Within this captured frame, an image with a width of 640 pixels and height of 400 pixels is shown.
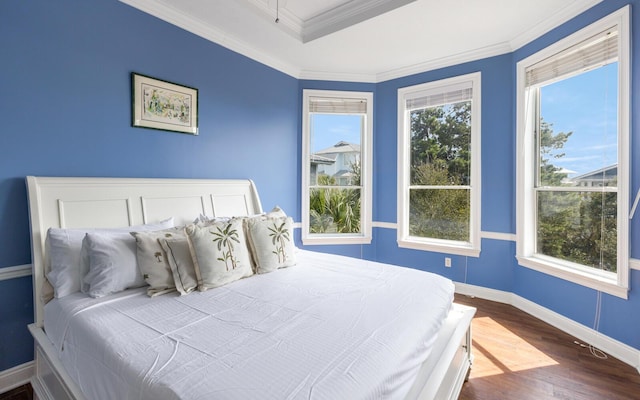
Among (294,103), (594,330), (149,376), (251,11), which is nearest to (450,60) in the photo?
(294,103)

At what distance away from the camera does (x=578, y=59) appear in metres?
2.60

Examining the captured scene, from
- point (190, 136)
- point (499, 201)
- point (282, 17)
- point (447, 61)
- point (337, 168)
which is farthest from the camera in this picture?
point (337, 168)

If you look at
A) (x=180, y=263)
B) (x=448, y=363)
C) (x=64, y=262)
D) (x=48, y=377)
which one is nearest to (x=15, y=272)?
(x=64, y=262)

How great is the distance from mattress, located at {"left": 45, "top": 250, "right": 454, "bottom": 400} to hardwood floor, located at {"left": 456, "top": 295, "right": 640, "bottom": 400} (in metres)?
0.67

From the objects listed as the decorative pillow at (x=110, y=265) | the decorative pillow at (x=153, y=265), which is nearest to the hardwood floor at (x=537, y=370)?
the decorative pillow at (x=110, y=265)

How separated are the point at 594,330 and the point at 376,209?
2.44 metres

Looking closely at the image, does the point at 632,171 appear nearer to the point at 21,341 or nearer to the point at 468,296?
the point at 468,296

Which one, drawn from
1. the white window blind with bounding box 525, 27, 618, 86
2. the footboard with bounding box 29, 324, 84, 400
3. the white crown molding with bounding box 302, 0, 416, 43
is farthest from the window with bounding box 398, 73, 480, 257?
the footboard with bounding box 29, 324, 84, 400

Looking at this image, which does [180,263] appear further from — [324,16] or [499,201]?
[499,201]

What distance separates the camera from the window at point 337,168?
4039 millimetres

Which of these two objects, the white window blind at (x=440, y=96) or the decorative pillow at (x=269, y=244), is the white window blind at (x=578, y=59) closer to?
the white window blind at (x=440, y=96)

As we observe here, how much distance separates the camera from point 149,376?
103 cm

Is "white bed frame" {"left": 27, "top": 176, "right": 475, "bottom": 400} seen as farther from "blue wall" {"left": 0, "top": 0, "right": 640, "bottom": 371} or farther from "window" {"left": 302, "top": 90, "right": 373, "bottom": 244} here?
"window" {"left": 302, "top": 90, "right": 373, "bottom": 244}

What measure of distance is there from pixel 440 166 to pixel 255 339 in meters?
3.22
